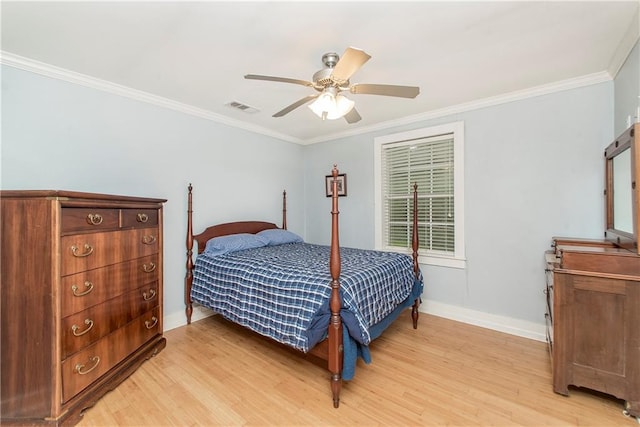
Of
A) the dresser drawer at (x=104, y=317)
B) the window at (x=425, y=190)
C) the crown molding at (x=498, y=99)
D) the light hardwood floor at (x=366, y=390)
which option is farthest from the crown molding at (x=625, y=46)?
the dresser drawer at (x=104, y=317)

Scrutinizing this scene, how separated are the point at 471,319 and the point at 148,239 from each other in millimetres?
3402

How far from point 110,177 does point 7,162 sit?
0.65 metres

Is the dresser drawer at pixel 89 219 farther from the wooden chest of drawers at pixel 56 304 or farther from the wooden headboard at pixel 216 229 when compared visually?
the wooden headboard at pixel 216 229

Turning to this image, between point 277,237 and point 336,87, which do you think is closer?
point 336,87

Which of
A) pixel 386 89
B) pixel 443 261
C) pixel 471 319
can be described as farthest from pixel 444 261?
pixel 386 89

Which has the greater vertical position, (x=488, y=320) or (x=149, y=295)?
(x=149, y=295)

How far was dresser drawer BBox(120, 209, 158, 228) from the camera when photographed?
83.0 inches

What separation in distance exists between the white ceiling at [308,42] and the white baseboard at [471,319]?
7.72 feet

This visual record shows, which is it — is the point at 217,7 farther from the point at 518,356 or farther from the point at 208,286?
the point at 518,356

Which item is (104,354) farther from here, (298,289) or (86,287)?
(298,289)

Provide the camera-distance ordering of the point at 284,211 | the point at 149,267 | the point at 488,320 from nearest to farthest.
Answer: the point at 149,267 < the point at 488,320 < the point at 284,211

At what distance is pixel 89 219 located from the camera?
181 centimetres

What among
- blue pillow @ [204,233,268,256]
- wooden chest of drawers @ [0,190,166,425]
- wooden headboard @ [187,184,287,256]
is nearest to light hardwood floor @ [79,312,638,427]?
wooden chest of drawers @ [0,190,166,425]

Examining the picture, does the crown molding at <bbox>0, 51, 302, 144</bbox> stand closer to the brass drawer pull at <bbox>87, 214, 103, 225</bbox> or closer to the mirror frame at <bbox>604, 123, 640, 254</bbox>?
the brass drawer pull at <bbox>87, 214, 103, 225</bbox>
